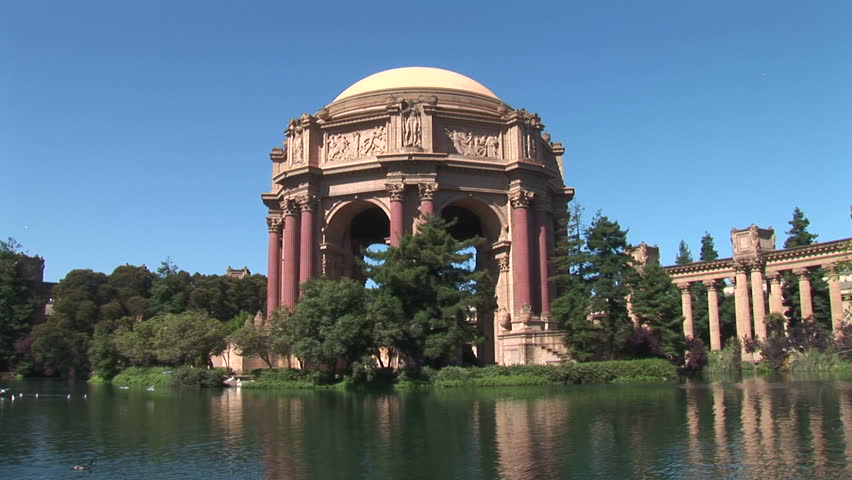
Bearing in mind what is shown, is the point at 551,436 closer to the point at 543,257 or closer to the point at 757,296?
the point at 543,257

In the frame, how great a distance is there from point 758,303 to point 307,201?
108 feet

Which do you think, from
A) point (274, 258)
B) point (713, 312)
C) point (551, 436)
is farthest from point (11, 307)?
point (551, 436)

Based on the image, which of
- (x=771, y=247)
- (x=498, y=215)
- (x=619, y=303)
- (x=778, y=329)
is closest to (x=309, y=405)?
(x=619, y=303)

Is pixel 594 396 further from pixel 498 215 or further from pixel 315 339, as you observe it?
pixel 498 215

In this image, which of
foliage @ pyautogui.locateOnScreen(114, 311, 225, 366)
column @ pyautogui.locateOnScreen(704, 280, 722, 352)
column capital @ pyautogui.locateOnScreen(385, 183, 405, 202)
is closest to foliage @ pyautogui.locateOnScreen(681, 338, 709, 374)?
column @ pyautogui.locateOnScreen(704, 280, 722, 352)

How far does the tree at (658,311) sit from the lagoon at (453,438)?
13234mm

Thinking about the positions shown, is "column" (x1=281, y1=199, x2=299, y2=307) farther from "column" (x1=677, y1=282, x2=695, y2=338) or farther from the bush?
"column" (x1=677, y1=282, x2=695, y2=338)

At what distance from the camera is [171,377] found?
42.2m

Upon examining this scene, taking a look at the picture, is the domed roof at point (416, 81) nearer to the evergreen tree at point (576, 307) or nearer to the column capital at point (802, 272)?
the evergreen tree at point (576, 307)

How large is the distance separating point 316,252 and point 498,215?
11685mm

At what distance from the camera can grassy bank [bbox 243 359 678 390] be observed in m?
33.7

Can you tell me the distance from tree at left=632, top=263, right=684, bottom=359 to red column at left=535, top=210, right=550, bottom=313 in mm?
5903

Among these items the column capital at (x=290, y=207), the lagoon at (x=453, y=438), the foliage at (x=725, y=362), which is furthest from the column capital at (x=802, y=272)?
the column capital at (x=290, y=207)

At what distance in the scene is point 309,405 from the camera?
2583 cm
